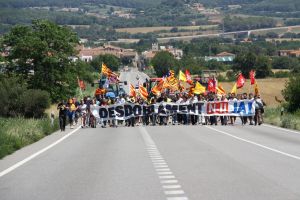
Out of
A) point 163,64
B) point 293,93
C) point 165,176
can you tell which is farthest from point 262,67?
point 165,176

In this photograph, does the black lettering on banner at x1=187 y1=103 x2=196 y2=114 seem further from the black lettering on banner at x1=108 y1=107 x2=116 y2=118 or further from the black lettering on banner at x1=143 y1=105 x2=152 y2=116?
the black lettering on banner at x1=108 y1=107 x2=116 y2=118

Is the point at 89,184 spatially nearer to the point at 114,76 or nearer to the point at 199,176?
the point at 199,176

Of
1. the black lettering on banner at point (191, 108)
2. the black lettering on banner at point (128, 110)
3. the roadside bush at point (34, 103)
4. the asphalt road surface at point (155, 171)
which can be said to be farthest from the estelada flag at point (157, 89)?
the asphalt road surface at point (155, 171)

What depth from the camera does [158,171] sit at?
14.8 m

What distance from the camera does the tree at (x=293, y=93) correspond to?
46031 millimetres

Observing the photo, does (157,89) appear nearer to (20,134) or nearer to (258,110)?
(258,110)

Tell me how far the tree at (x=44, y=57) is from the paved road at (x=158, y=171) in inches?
1665

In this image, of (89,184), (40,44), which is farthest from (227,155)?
(40,44)

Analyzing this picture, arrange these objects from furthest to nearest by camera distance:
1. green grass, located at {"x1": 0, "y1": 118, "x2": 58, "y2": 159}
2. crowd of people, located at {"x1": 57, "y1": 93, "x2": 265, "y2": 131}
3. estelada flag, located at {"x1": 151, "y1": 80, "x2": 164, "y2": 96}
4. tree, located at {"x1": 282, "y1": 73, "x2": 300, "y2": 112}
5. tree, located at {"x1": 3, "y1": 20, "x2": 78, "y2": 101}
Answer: tree, located at {"x1": 3, "y1": 20, "x2": 78, "y2": 101} → tree, located at {"x1": 282, "y1": 73, "x2": 300, "y2": 112} → estelada flag, located at {"x1": 151, "y1": 80, "x2": 164, "y2": 96} → crowd of people, located at {"x1": 57, "y1": 93, "x2": 265, "y2": 131} → green grass, located at {"x1": 0, "y1": 118, "x2": 58, "y2": 159}

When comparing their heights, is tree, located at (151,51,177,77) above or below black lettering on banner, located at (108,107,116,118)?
below

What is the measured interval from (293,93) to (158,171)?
1291 inches

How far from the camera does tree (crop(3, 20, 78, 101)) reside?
65.7m

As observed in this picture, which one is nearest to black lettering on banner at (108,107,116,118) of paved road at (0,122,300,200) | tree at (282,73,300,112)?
tree at (282,73,300,112)

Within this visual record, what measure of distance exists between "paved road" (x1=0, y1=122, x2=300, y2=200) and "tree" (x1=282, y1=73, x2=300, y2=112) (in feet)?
73.2
